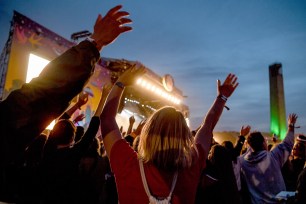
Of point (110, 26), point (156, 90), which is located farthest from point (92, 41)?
point (156, 90)

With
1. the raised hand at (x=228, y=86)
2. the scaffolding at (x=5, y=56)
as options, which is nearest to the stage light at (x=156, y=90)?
the scaffolding at (x=5, y=56)

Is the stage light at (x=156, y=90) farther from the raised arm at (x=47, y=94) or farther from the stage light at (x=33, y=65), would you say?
the raised arm at (x=47, y=94)

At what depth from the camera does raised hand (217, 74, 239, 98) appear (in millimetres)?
2712

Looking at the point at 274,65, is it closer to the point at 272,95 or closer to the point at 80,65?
the point at 272,95

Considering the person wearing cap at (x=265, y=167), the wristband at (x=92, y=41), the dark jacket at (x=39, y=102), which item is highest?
the wristband at (x=92, y=41)

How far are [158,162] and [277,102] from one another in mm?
32767

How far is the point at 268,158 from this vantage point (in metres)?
4.19

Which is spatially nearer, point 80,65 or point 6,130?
point 6,130

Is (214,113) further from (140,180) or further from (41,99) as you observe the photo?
(41,99)

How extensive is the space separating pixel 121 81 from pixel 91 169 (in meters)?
2.09

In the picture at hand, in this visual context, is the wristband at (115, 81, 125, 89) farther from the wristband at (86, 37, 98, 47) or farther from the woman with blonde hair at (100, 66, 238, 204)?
the wristband at (86, 37, 98, 47)

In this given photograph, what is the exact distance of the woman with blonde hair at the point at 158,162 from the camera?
1705 millimetres

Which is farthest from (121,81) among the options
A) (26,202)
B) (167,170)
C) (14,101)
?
(26,202)

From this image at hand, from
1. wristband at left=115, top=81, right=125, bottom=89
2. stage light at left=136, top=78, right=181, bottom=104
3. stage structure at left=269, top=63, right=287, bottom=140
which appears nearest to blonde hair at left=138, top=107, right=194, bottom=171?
wristband at left=115, top=81, right=125, bottom=89
